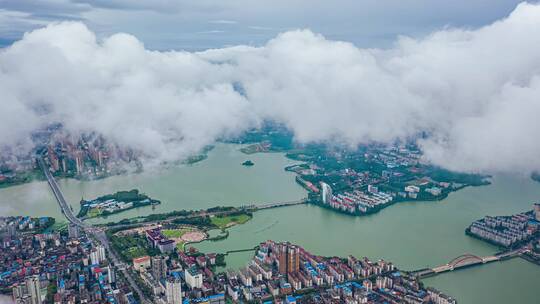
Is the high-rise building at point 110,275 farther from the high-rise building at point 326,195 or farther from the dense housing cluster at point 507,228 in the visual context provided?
the dense housing cluster at point 507,228

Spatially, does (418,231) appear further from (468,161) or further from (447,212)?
(468,161)

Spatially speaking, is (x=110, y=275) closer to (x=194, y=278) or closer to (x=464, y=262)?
(x=194, y=278)

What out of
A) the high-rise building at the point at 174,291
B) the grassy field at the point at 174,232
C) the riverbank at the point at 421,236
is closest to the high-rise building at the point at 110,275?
the high-rise building at the point at 174,291

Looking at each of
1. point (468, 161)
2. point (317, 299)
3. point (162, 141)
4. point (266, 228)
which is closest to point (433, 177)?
point (468, 161)

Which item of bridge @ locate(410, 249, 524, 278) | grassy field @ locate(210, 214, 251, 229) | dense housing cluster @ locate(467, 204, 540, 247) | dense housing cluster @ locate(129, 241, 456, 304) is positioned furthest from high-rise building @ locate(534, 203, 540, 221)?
grassy field @ locate(210, 214, 251, 229)

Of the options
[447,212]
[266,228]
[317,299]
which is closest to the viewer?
[317,299]

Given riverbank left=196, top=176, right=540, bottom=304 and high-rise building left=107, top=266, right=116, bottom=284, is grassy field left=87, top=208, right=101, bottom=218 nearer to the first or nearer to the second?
riverbank left=196, top=176, right=540, bottom=304
